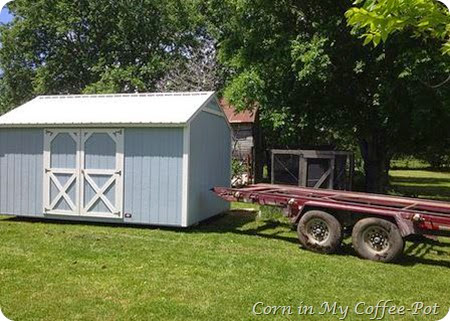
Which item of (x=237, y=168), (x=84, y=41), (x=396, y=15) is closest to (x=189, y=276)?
(x=396, y=15)

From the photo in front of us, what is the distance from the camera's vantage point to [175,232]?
10.4m

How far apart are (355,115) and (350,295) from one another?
10507 mm

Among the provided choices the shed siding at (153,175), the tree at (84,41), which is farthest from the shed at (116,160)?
the tree at (84,41)

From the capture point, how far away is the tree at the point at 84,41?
32.5 m

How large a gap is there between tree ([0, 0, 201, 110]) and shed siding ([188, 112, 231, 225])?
20161mm

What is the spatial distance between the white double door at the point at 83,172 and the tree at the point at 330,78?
547 cm

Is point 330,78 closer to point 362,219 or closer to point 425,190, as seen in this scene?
point 362,219

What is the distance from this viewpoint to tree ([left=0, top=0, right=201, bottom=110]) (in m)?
32.5

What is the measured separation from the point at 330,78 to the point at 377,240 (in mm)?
6736

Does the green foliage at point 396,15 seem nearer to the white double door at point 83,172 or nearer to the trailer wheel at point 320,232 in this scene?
the trailer wheel at point 320,232

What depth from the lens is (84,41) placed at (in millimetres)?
34281

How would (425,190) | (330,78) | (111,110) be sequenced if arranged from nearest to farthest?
1. (111,110)
2. (330,78)
3. (425,190)

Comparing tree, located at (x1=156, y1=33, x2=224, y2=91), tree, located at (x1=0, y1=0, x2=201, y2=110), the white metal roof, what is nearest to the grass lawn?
the white metal roof

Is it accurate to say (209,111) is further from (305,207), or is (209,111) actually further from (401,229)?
(401,229)
